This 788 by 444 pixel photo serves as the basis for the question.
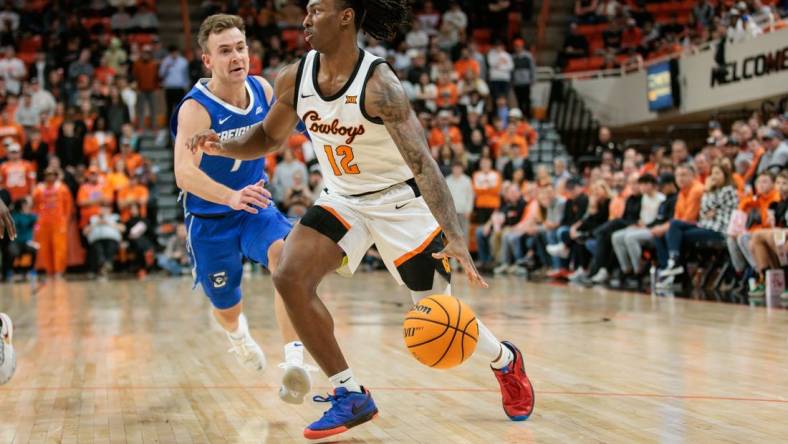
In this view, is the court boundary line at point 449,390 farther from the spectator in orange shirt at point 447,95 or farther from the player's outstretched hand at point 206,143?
the spectator in orange shirt at point 447,95

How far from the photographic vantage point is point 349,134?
474cm

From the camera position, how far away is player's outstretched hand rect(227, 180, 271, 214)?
5219 millimetres

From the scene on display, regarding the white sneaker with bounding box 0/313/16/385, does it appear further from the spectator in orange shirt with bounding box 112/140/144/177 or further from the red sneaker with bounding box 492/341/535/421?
the spectator in orange shirt with bounding box 112/140/144/177

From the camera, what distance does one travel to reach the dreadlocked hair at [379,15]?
16.0ft

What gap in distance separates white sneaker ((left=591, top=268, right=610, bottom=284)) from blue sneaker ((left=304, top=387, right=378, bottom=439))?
9.50 meters

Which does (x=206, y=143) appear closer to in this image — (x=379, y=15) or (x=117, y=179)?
(x=379, y=15)

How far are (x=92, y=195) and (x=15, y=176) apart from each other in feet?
4.45

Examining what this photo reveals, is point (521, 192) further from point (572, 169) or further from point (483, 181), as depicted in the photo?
point (572, 169)

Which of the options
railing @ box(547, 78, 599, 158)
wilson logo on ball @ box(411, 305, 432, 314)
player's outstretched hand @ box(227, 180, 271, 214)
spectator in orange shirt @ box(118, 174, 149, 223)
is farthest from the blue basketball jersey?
railing @ box(547, 78, 599, 158)

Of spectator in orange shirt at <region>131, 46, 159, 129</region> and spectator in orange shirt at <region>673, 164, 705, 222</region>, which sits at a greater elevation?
spectator in orange shirt at <region>131, 46, 159, 129</region>

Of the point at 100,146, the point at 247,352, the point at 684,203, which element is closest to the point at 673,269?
the point at 684,203

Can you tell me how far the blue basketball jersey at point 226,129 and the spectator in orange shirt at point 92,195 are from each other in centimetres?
1202

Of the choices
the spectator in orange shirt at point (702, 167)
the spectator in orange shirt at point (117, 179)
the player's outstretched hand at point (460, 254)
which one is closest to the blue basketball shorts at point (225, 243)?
the player's outstretched hand at point (460, 254)

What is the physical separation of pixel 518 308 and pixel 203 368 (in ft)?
15.2
